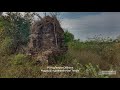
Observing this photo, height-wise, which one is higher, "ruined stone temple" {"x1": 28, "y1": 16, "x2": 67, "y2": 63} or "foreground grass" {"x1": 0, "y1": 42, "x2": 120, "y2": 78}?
"ruined stone temple" {"x1": 28, "y1": 16, "x2": 67, "y2": 63}

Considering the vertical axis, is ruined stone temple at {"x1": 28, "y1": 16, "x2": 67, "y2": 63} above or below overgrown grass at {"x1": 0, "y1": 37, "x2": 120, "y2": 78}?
above

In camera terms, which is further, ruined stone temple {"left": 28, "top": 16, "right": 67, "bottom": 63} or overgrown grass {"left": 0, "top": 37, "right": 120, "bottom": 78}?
ruined stone temple {"left": 28, "top": 16, "right": 67, "bottom": 63}

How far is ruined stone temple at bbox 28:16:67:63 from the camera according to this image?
40.5 ft

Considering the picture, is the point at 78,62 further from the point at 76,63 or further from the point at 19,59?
the point at 19,59

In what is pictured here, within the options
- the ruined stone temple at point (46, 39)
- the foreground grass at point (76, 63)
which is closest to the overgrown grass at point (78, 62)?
the foreground grass at point (76, 63)

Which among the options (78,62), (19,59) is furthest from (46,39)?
(78,62)

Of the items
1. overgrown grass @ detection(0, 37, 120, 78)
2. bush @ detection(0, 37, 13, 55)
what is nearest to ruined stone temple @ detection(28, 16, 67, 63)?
overgrown grass @ detection(0, 37, 120, 78)

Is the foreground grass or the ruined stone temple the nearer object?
the foreground grass

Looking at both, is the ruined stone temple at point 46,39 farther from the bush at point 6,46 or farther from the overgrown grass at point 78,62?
the bush at point 6,46

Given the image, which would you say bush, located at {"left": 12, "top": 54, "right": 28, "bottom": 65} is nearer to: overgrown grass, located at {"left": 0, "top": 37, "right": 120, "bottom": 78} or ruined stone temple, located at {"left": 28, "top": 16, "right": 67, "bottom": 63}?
overgrown grass, located at {"left": 0, "top": 37, "right": 120, "bottom": 78}
